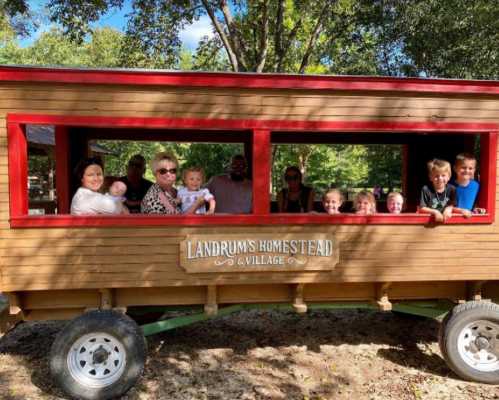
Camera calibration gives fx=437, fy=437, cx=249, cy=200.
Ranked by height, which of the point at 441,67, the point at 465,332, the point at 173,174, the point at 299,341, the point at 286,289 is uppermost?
the point at 441,67

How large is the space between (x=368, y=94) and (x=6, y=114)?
137 inches

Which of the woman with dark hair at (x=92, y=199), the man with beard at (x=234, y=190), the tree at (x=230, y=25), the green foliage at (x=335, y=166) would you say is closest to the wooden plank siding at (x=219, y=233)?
the woman with dark hair at (x=92, y=199)

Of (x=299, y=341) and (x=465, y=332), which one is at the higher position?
(x=465, y=332)

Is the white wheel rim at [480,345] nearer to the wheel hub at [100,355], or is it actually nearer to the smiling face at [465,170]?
the smiling face at [465,170]

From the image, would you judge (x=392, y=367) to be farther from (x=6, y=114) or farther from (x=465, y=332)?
(x=6, y=114)

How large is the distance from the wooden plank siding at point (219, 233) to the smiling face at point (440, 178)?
45 cm

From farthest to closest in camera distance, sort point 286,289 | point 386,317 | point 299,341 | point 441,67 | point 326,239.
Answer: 1. point 441,67
2. point 386,317
3. point 299,341
4. point 286,289
5. point 326,239

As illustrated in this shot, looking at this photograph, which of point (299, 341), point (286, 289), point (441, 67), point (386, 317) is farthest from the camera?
point (441, 67)

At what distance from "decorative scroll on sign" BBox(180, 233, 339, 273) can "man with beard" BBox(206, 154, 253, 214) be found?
44.5 inches

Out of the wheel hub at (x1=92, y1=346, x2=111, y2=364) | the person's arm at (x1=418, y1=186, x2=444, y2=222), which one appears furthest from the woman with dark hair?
the person's arm at (x1=418, y1=186, x2=444, y2=222)

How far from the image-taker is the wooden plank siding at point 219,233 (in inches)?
160

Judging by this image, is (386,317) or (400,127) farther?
(386,317)

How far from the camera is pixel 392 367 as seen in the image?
4895mm

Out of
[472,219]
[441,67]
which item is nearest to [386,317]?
[472,219]
